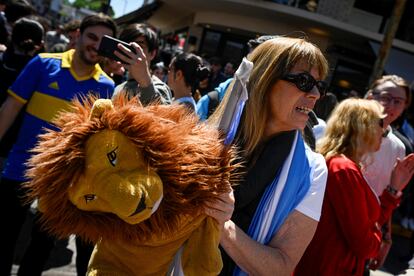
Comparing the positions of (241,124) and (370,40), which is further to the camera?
(370,40)

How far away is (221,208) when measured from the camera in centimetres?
116

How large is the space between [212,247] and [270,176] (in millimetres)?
464

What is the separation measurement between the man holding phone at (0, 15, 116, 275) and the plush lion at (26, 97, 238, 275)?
4.80 ft

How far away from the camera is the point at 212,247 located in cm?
112

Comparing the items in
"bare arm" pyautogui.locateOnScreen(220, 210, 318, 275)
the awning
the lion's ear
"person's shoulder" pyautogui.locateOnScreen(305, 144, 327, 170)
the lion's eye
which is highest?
the awning

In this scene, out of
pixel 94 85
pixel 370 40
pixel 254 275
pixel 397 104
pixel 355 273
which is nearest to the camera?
pixel 254 275

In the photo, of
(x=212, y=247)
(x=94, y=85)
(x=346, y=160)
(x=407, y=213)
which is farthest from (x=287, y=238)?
(x=407, y=213)

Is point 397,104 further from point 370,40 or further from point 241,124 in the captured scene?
point 370,40

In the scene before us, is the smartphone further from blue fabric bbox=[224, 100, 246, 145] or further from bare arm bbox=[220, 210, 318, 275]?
bare arm bbox=[220, 210, 318, 275]

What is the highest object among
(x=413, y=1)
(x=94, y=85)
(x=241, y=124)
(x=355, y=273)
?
(x=413, y=1)

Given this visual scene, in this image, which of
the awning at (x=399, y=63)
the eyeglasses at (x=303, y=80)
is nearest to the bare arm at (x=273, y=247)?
the eyeglasses at (x=303, y=80)

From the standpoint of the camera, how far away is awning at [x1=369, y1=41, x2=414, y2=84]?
1220cm

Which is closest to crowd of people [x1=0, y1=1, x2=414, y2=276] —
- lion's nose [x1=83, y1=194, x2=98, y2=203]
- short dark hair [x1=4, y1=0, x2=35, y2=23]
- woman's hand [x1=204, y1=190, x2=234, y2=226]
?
woman's hand [x1=204, y1=190, x2=234, y2=226]

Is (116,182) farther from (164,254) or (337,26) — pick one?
(337,26)
